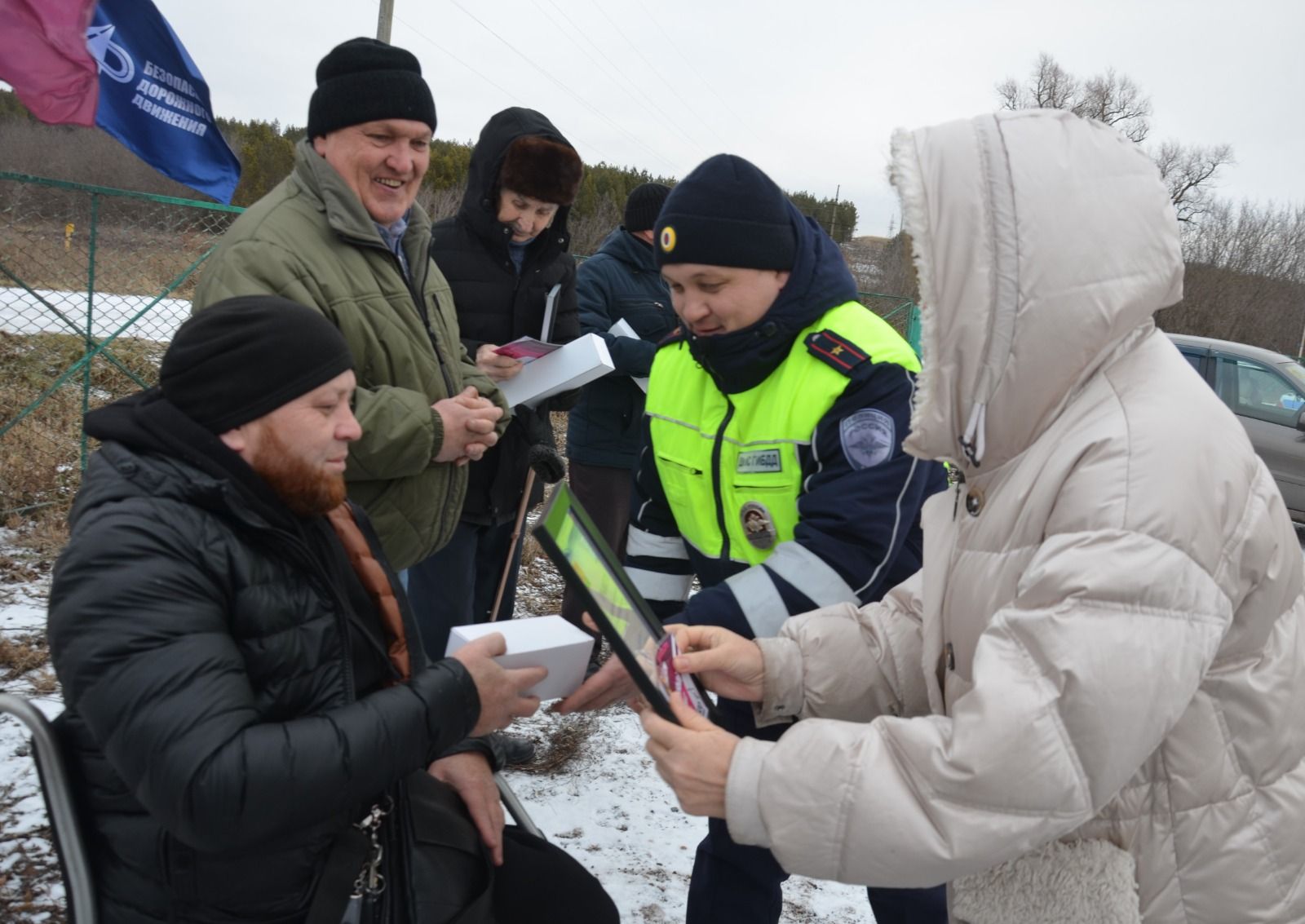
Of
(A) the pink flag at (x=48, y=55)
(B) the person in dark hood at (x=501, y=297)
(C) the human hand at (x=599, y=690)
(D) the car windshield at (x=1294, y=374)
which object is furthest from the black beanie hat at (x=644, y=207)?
(D) the car windshield at (x=1294, y=374)

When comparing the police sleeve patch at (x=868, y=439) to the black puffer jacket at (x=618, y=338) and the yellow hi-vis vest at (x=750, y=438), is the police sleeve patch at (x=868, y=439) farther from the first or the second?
the black puffer jacket at (x=618, y=338)

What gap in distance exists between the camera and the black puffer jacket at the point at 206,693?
1314 millimetres

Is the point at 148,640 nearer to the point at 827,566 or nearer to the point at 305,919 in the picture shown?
the point at 305,919

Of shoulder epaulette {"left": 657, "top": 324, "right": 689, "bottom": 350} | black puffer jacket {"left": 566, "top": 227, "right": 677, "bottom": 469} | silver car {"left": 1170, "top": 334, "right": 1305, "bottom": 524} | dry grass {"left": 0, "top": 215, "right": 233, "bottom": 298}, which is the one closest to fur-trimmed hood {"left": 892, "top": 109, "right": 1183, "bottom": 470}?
shoulder epaulette {"left": 657, "top": 324, "right": 689, "bottom": 350}

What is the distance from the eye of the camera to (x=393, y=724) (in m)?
1.50

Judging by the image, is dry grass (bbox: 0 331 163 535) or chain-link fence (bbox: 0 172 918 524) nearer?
dry grass (bbox: 0 331 163 535)

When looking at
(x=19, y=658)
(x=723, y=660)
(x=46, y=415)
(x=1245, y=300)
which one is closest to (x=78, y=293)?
(x=46, y=415)

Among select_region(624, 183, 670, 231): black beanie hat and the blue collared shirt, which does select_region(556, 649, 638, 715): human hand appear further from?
select_region(624, 183, 670, 231): black beanie hat

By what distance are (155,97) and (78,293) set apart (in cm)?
292

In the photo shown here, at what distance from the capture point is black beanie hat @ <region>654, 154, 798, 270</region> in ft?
6.41

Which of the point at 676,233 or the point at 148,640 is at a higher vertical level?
the point at 676,233

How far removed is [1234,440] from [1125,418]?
0.15 meters

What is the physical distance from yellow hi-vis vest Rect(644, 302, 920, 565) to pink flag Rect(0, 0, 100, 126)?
421 centimetres

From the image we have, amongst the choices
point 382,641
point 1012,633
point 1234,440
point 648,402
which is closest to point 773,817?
point 1012,633
